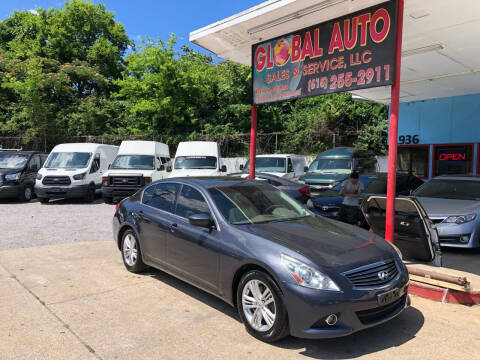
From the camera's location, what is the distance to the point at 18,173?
1353cm

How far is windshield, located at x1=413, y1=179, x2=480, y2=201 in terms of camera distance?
7535mm

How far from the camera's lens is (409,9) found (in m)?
6.00

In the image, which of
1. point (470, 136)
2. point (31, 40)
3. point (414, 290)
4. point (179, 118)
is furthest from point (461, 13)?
point (31, 40)

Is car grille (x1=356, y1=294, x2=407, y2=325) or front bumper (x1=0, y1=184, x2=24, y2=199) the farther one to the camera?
front bumper (x1=0, y1=184, x2=24, y2=199)

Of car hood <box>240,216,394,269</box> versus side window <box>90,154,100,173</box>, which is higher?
side window <box>90,154,100,173</box>

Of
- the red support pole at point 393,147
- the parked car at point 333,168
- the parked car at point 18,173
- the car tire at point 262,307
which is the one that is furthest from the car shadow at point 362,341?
the parked car at point 18,173

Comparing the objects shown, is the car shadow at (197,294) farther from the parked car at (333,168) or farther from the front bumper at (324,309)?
the parked car at (333,168)

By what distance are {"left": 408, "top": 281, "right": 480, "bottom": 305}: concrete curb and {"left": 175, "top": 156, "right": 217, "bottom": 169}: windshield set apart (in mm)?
10273

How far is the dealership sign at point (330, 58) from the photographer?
5.62 meters

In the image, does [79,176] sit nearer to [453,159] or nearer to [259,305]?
[259,305]

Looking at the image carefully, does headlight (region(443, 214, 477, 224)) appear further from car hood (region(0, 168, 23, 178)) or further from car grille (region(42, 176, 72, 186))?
car hood (region(0, 168, 23, 178))

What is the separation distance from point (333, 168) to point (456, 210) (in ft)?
23.6

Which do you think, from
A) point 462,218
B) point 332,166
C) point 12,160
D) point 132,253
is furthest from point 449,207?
point 12,160

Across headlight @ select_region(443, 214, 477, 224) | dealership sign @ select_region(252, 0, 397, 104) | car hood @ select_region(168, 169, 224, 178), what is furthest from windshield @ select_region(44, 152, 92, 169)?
headlight @ select_region(443, 214, 477, 224)
